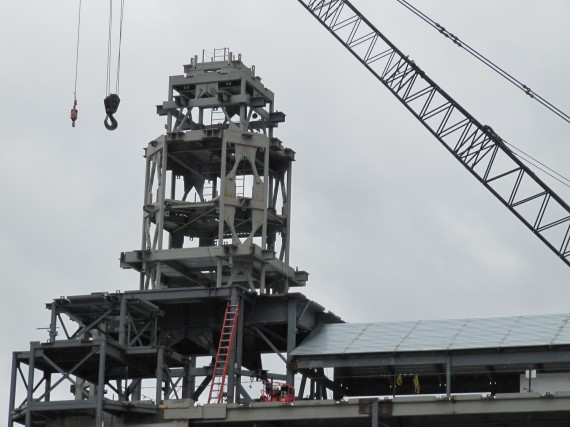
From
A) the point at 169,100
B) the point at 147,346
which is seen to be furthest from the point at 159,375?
the point at 169,100

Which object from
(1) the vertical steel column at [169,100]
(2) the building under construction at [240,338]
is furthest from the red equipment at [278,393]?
(1) the vertical steel column at [169,100]

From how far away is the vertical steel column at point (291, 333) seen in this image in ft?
270

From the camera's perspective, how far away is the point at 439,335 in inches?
3196

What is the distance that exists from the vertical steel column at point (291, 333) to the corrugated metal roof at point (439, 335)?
19.4 inches

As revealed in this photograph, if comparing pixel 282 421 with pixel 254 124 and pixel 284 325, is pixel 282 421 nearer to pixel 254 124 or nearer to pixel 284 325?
pixel 284 325

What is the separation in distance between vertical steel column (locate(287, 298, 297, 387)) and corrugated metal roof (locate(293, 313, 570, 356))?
494mm

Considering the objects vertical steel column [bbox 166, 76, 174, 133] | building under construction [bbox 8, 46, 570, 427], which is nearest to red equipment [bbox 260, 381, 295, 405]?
building under construction [bbox 8, 46, 570, 427]

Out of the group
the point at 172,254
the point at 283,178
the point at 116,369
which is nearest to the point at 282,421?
the point at 116,369

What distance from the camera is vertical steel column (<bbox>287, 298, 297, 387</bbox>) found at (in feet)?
270

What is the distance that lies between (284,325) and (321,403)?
13.0 meters

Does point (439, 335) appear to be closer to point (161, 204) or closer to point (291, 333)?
point (291, 333)

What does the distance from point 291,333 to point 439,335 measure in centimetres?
801

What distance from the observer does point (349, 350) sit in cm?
8106

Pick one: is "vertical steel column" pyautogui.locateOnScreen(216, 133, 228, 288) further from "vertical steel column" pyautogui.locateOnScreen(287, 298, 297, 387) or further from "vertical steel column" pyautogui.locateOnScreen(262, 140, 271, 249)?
"vertical steel column" pyautogui.locateOnScreen(287, 298, 297, 387)
